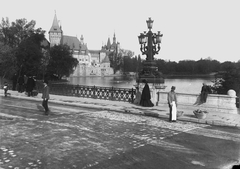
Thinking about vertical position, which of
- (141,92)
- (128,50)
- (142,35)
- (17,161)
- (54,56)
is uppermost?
(128,50)

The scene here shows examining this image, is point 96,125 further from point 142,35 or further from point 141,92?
point 142,35

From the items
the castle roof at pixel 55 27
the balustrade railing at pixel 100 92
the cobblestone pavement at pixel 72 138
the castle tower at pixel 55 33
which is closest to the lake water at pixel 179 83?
the balustrade railing at pixel 100 92

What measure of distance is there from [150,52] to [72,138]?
11449 mm

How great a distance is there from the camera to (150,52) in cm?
Result: 1817

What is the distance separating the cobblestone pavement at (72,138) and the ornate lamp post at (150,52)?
6.61 metres

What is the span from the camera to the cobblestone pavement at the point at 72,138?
6.28 meters

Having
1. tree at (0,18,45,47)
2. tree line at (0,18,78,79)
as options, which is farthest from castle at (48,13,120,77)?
tree at (0,18,45,47)

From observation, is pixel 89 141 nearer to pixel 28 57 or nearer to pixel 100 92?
pixel 100 92

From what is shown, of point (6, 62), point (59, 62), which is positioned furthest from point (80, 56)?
point (6, 62)

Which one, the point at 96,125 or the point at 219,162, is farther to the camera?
the point at 96,125

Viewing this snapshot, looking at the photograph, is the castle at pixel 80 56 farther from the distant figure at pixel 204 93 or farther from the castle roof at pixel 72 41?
the distant figure at pixel 204 93

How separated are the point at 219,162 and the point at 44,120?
27.4ft

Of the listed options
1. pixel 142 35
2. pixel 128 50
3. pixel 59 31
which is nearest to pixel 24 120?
pixel 142 35

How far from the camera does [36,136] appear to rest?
28.2 ft
